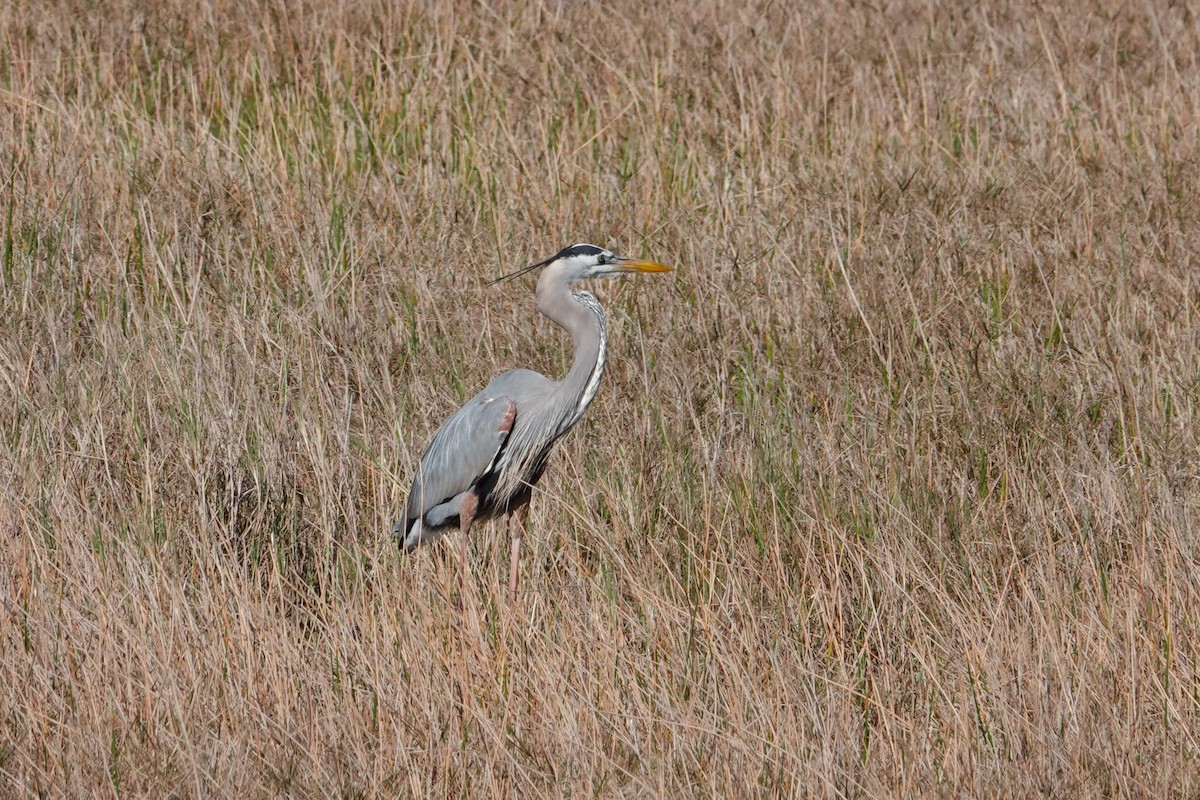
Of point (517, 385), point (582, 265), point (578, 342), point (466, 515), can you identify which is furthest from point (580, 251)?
point (466, 515)

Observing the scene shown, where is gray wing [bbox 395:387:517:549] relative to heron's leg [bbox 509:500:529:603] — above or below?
above

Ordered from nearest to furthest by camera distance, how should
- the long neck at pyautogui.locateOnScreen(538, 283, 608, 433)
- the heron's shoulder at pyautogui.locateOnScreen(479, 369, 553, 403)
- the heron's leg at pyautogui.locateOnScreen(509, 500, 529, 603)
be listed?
the heron's leg at pyautogui.locateOnScreen(509, 500, 529, 603) → the long neck at pyautogui.locateOnScreen(538, 283, 608, 433) → the heron's shoulder at pyautogui.locateOnScreen(479, 369, 553, 403)

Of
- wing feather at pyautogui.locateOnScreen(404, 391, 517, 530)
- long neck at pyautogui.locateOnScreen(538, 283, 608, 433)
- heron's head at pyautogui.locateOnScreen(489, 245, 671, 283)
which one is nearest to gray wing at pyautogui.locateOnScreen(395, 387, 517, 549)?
wing feather at pyautogui.locateOnScreen(404, 391, 517, 530)

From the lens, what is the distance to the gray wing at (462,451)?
12.4ft

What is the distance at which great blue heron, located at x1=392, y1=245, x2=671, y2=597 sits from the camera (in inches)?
149

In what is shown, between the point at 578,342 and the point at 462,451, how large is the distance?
0.39m

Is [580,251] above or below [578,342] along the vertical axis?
above

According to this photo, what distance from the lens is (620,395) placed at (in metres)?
4.26

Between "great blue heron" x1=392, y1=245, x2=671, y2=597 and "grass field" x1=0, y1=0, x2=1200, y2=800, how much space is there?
3.7 inches

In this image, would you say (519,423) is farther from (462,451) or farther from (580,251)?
(580,251)

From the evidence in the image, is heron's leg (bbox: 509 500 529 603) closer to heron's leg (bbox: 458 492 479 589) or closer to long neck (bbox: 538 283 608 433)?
heron's leg (bbox: 458 492 479 589)

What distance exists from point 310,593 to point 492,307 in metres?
1.65

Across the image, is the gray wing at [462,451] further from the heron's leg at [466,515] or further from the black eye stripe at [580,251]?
the black eye stripe at [580,251]


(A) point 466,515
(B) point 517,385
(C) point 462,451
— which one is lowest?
(A) point 466,515
